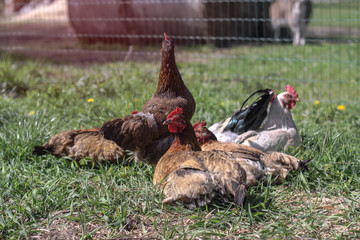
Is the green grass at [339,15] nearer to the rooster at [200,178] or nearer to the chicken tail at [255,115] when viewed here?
the chicken tail at [255,115]

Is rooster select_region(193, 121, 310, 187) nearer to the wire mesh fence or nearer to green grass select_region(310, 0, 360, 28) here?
the wire mesh fence

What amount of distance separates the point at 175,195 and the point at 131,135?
84cm

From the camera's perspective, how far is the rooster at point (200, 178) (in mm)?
2572

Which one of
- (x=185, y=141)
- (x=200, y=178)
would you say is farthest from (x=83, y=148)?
(x=200, y=178)

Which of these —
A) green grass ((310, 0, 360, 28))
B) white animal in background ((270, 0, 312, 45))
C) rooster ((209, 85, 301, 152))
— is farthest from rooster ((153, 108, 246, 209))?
white animal in background ((270, 0, 312, 45))

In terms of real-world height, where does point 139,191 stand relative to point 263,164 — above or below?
below

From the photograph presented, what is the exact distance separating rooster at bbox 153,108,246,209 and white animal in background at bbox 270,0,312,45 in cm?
860

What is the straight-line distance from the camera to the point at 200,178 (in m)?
2.59

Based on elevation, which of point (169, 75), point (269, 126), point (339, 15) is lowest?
point (269, 126)

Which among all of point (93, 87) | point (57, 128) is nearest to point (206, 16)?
point (93, 87)

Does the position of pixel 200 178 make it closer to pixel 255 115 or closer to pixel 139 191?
pixel 139 191

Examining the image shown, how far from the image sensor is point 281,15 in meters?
11.4

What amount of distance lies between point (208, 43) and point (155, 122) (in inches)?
219

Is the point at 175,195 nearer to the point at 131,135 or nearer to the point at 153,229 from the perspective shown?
the point at 153,229
